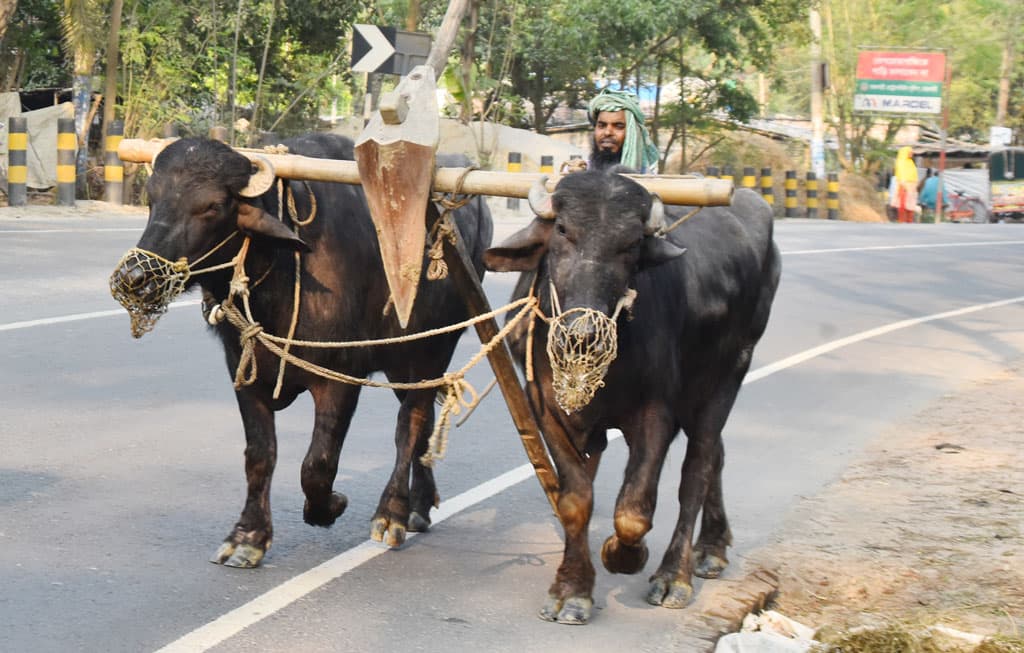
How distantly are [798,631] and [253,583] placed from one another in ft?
6.55

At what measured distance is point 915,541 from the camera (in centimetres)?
680

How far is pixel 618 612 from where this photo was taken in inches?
218

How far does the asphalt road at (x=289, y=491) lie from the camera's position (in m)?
5.19

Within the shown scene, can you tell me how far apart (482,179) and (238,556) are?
5.67ft

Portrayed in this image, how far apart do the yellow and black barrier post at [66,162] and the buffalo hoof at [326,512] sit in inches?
575

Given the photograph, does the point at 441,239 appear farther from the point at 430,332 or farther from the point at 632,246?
the point at 632,246

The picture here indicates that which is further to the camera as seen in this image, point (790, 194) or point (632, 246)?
point (790, 194)

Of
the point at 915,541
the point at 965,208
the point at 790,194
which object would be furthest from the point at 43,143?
the point at 965,208

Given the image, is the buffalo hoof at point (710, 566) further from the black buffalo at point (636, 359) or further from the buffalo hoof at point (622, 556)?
the buffalo hoof at point (622, 556)

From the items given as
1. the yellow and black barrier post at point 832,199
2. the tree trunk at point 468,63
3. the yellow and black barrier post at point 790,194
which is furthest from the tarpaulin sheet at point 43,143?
the yellow and black barrier post at point 832,199

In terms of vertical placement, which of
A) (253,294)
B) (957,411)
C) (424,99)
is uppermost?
(424,99)

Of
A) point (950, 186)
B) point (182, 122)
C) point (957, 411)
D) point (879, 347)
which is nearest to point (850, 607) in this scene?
point (957, 411)

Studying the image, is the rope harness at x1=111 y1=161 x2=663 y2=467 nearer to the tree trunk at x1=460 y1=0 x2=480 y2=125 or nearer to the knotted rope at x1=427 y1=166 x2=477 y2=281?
the knotted rope at x1=427 y1=166 x2=477 y2=281

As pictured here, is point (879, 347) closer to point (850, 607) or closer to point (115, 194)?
point (850, 607)
